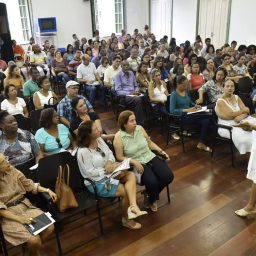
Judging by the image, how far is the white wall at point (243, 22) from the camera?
9898mm

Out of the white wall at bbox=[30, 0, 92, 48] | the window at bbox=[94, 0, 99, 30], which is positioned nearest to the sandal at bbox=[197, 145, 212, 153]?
the white wall at bbox=[30, 0, 92, 48]

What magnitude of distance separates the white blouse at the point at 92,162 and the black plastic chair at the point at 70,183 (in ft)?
0.27

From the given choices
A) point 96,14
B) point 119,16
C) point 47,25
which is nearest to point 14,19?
point 47,25

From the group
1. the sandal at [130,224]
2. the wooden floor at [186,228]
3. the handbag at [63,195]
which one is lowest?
the wooden floor at [186,228]

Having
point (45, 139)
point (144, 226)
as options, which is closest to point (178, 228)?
point (144, 226)

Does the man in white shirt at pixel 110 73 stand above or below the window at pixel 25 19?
below

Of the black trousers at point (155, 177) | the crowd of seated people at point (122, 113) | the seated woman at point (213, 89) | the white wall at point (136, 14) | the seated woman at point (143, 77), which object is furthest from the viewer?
the white wall at point (136, 14)

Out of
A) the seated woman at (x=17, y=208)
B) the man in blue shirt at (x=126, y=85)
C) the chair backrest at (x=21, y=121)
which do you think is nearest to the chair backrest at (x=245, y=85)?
the man in blue shirt at (x=126, y=85)

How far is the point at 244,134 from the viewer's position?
3.91m

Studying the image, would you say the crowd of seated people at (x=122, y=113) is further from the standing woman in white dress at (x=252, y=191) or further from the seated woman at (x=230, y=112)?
the standing woman in white dress at (x=252, y=191)

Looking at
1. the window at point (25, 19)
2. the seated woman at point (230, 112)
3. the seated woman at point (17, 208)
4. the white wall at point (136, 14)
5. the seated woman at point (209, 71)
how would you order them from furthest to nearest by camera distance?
the white wall at point (136, 14), the window at point (25, 19), the seated woman at point (209, 71), the seated woman at point (230, 112), the seated woman at point (17, 208)

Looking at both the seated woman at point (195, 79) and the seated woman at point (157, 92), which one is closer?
the seated woman at point (157, 92)

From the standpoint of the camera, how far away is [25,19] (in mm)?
11336

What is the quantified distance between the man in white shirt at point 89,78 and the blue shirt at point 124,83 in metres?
0.82
